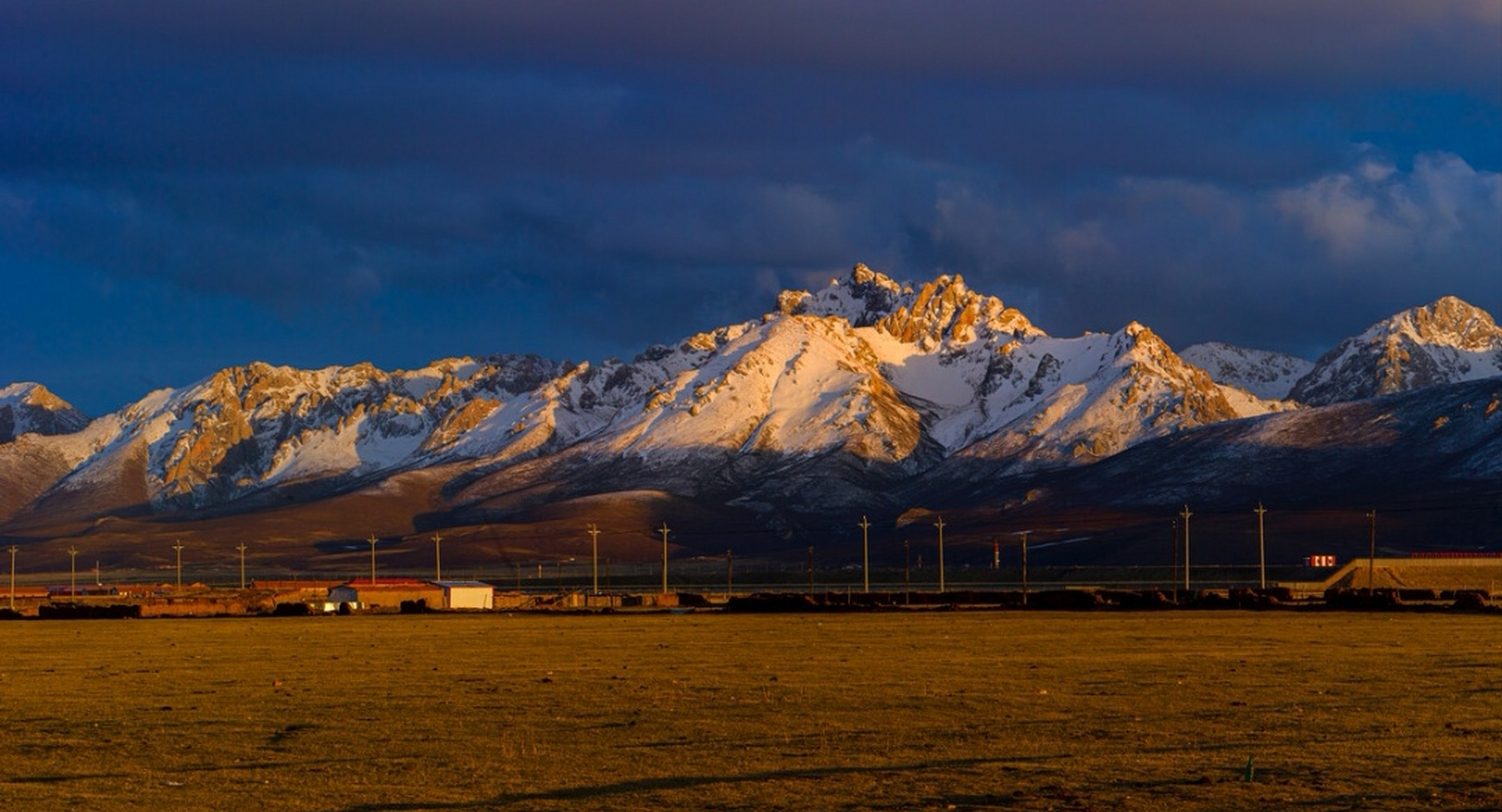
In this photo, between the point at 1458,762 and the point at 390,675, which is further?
the point at 390,675

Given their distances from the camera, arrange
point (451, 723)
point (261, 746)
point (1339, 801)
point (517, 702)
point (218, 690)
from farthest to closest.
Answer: point (218, 690) → point (517, 702) → point (451, 723) → point (261, 746) → point (1339, 801)

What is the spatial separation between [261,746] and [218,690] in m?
14.4

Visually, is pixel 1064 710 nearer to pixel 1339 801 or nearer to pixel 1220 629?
pixel 1339 801

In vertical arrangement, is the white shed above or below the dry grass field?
below

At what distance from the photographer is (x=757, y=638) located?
7688cm

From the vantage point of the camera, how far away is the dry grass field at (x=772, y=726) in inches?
1107

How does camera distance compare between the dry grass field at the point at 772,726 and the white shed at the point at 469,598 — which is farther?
the white shed at the point at 469,598

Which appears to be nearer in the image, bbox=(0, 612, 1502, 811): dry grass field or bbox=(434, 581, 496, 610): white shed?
bbox=(0, 612, 1502, 811): dry grass field

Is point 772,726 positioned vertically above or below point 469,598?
above

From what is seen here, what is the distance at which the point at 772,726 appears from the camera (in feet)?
121

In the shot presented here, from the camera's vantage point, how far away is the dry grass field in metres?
28.1

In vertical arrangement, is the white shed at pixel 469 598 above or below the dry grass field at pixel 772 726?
below

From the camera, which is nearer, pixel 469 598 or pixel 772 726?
pixel 772 726

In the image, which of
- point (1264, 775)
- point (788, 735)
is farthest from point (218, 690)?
point (1264, 775)
